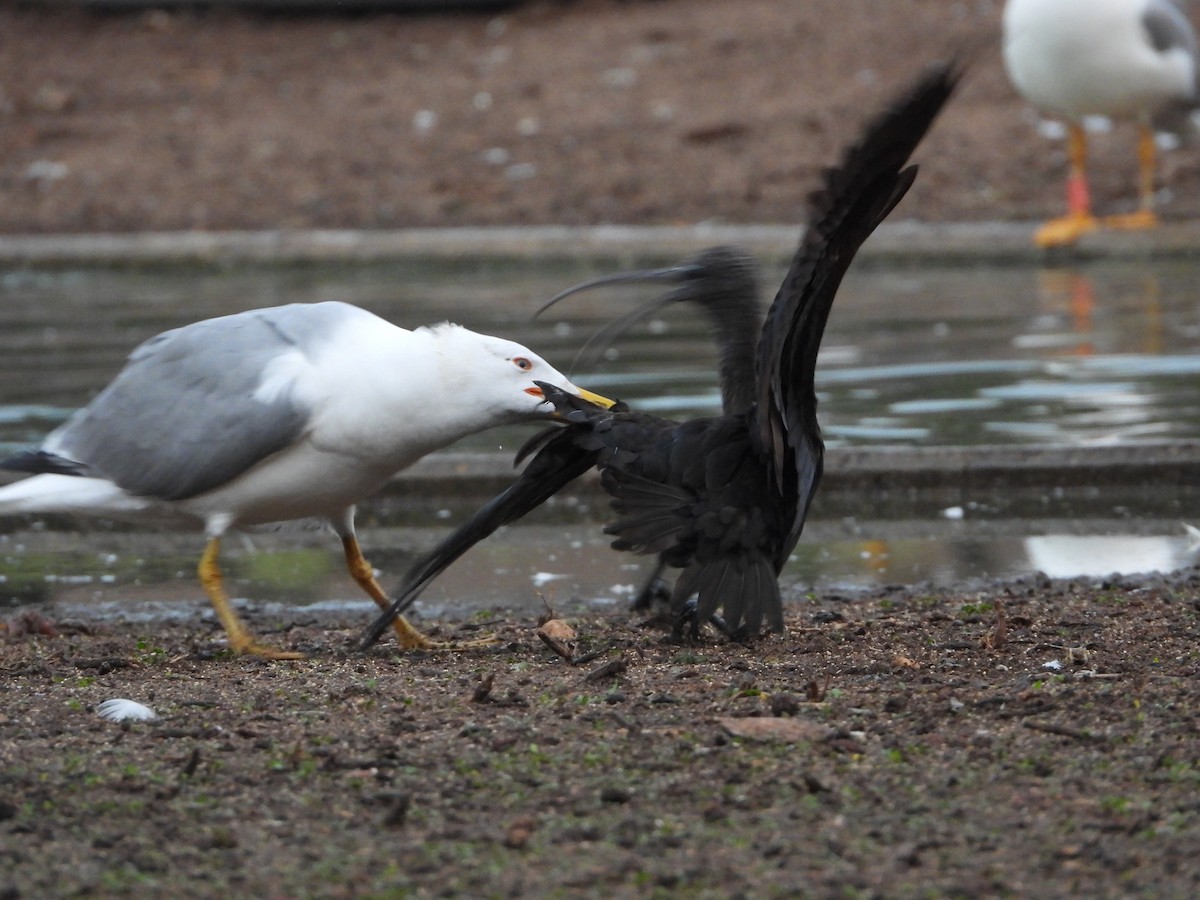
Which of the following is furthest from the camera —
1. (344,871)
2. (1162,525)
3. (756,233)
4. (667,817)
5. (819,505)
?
(756,233)

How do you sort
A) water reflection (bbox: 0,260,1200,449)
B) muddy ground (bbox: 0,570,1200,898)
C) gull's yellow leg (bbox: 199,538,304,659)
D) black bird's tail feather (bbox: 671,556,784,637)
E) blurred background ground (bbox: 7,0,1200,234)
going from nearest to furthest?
muddy ground (bbox: 0,570,1200,898), black bird's tail feather (bbox: 671,556,784,637), gull's yellow leg (bbox: 199,538,304,659), water reflection (bbox: 0,260,1200,449), blurred background ground (bbox: 7,0,1200,234)

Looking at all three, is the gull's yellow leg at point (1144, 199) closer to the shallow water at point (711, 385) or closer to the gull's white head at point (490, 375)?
the shallow water at point (711, 385)

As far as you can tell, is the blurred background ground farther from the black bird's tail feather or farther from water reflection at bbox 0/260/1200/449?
the black bird's tail feather

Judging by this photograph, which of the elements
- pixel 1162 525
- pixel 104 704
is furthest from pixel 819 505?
pixel 104 704

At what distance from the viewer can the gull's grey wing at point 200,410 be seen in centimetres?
501

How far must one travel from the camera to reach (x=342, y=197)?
16.6 metres

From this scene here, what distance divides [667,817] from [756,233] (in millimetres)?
10691

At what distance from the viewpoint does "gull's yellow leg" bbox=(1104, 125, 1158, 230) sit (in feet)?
46.0

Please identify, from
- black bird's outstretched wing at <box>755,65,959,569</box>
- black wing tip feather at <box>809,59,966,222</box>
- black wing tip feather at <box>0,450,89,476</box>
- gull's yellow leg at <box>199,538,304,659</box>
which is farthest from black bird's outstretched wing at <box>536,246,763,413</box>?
black wing tip feather at <box>0,450,89,476</box>

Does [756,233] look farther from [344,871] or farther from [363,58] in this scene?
[344,871]

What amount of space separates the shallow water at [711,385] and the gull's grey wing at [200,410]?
1.04 meters

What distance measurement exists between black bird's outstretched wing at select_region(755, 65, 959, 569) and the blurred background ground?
10.2 metres

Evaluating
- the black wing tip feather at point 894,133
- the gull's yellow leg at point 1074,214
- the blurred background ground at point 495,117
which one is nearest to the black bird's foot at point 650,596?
the black wing tip feather at point 894,133

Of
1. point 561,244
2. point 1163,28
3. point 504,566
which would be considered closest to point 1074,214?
point 1163,28
